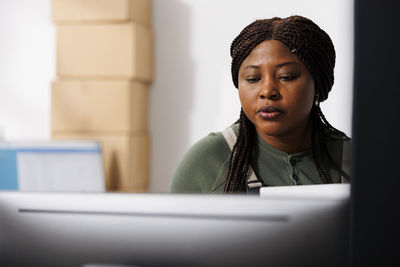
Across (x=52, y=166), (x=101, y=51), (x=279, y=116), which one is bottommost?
(x=52, y=166)

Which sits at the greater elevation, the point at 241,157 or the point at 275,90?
the point at 275,90

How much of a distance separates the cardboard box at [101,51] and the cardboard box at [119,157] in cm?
30

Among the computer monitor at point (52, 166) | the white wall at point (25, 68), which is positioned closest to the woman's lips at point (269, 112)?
the computer monitor at point (52, 166)

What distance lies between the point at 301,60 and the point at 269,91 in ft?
0.31

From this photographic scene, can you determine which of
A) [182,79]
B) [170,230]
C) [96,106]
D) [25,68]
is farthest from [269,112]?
[25,68]

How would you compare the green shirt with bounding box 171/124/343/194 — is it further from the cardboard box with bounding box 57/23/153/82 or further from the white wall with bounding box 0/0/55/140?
the white wall with bounding box 0/0/55/140

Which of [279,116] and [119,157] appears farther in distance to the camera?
[119,157]

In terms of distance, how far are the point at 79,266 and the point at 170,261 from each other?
12 cm

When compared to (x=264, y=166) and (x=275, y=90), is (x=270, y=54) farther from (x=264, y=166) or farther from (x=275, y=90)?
(x=264, y=166)

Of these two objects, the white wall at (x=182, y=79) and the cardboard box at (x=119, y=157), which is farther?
the cardboard box at (x=119, y=157)

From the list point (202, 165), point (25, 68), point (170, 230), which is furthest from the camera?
point (25, 68)

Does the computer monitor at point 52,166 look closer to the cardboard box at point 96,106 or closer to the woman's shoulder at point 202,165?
the cardboard box at point 96,106

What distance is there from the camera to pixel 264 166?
93cm

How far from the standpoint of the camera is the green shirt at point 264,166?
36.1 inches
